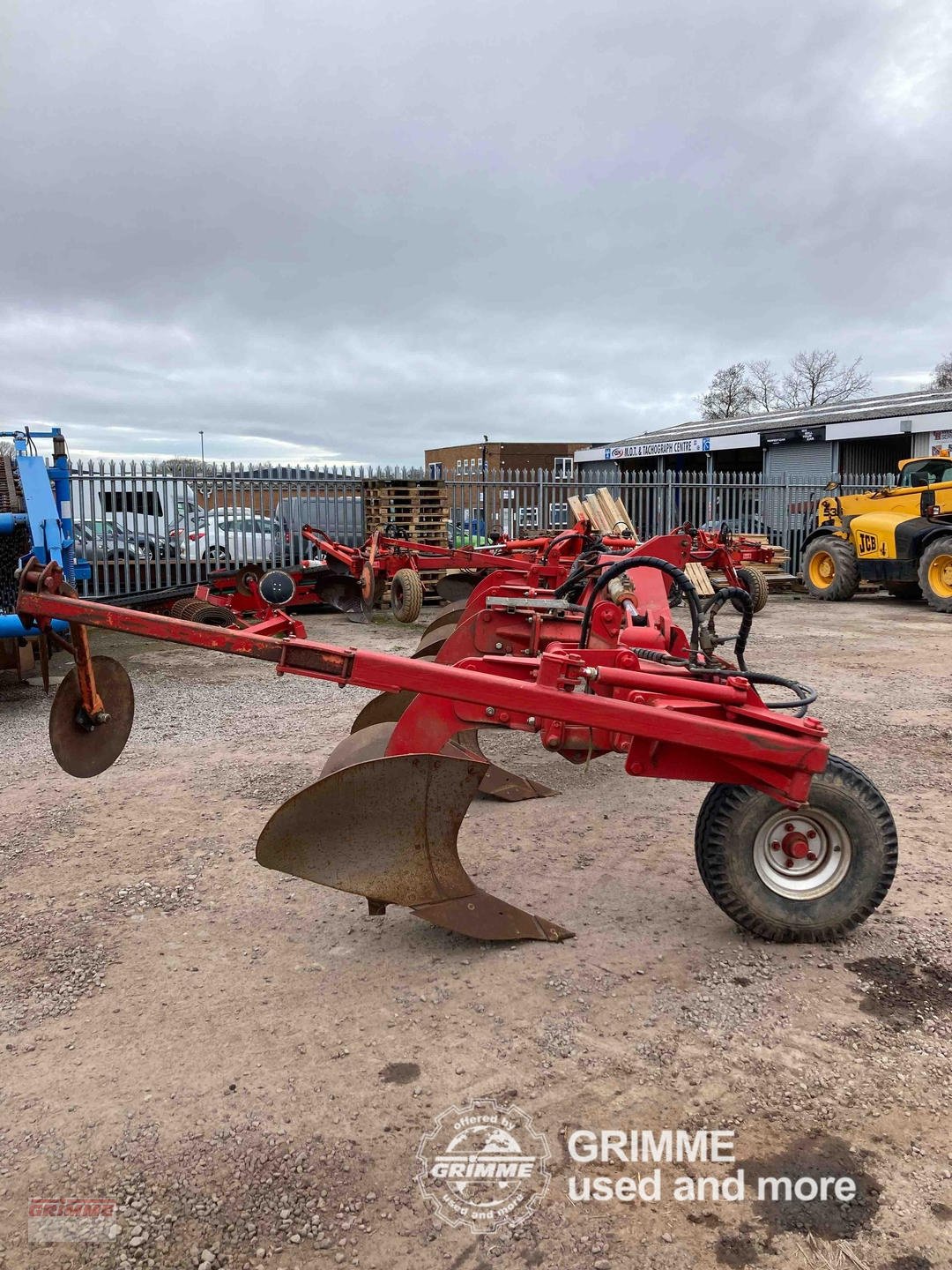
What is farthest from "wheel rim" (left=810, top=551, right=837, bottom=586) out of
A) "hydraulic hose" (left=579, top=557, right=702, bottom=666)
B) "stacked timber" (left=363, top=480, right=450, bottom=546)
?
"hydraulic hose" (left=579, top=557, right=702, bottom=666)

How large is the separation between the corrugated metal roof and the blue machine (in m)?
19.2

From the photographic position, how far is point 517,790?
15.5 feet

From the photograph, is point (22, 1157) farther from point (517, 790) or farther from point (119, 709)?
point (517, 790)

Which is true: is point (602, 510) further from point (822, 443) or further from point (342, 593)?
point (822, 443)

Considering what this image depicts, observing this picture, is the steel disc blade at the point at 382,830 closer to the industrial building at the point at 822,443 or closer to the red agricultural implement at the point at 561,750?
the red agricultural implement at the point at 561,750

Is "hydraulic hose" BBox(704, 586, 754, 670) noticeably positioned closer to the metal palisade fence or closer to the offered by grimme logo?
the offered by grimme logo

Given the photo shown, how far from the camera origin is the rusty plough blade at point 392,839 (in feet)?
9.80

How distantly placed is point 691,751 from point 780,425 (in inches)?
908

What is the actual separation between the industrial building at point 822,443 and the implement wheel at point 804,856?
15858mm

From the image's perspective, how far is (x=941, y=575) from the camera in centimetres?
1266

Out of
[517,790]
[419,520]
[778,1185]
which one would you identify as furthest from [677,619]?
[778,1185]

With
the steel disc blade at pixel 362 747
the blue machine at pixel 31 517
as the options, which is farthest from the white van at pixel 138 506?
the steel disc blade at pixel 362 747

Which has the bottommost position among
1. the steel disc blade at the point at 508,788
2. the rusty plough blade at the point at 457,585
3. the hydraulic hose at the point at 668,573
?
the steel disc blade at the point at 508,788

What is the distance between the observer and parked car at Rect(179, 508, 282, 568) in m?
12.1
